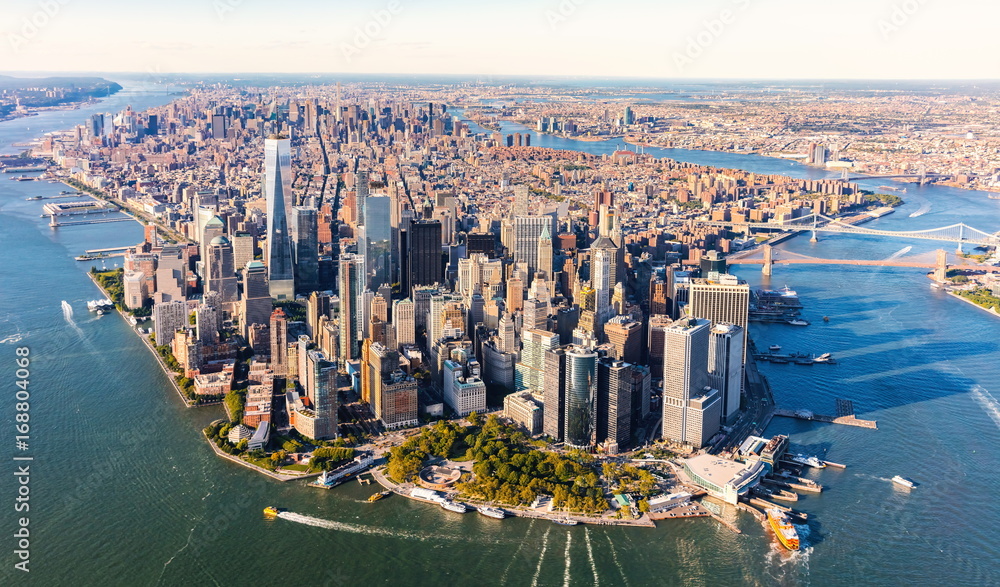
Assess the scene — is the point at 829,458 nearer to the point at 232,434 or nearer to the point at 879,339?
the point at 879,339

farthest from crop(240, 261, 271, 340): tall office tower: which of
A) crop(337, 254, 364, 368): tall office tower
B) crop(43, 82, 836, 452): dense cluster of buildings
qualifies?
crop(337, 254, 364, 368): tall office tower

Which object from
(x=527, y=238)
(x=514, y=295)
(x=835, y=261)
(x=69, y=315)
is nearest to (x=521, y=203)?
(x=527, y=238)

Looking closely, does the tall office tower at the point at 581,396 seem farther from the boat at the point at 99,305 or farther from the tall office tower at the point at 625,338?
the boat at the point at 99,305

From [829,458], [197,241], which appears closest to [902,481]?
[829,458]

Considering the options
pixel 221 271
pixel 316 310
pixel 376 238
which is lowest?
pixel 316 310

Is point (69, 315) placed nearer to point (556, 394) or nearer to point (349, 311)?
point (349, 311)
